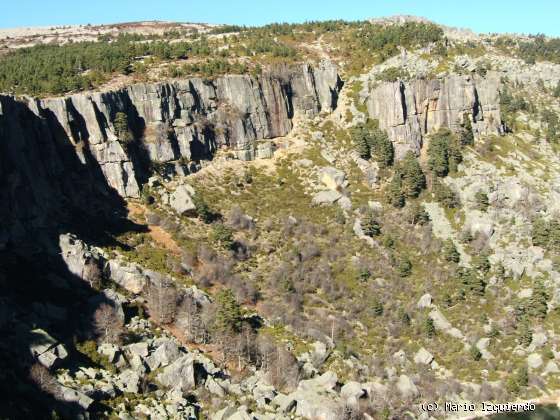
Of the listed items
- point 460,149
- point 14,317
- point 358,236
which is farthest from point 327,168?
point 14,317

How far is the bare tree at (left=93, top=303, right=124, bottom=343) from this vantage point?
63969mm

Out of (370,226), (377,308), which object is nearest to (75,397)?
(377,308)

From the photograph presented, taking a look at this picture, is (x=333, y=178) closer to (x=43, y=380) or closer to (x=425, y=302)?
(x=425, y=302)

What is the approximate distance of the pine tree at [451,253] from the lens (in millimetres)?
90375

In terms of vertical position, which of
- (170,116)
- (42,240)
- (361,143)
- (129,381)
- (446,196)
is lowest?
(129,381)

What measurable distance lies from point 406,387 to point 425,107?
190 feet

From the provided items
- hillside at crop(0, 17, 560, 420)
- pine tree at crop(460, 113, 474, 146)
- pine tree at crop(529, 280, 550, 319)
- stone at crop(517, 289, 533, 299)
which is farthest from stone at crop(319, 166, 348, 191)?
pine tree at crop(529, 280, 550, 319)

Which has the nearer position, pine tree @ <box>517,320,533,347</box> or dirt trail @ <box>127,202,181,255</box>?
pine tree @ <box>517,320,533,347</box>

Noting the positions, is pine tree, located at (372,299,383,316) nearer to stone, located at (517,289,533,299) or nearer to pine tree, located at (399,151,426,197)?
stone, located at (517,289,533,299)

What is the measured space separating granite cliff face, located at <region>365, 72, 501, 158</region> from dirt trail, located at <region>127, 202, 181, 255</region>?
1786 inches

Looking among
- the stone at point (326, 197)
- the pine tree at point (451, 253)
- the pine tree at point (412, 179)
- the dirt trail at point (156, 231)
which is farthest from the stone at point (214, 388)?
the pine tree at point (412, 179)

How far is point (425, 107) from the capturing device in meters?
113

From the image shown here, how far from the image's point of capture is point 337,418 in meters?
63.1

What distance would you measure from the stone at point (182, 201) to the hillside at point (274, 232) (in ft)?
0.98
